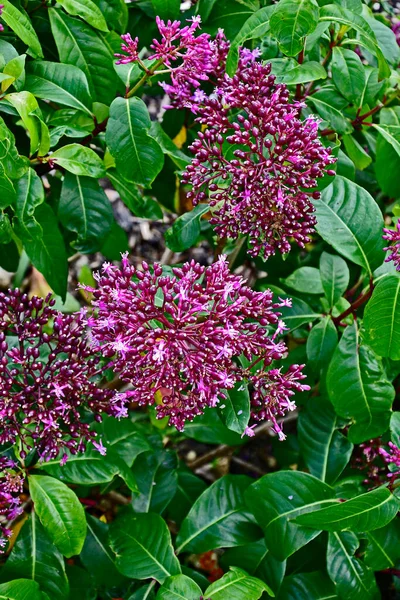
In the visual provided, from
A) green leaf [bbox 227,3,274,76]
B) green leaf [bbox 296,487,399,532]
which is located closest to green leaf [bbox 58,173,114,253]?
green leaf [bbox 227,3,274,76]

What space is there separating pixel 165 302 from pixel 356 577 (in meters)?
1.16

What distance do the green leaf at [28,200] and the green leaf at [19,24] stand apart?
0.33 metres

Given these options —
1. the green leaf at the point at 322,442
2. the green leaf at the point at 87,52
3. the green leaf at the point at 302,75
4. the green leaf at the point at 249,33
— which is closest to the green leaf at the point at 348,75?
the green leaf at the point at 302,75

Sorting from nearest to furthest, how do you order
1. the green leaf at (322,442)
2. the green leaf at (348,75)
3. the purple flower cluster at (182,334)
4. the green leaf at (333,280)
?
the purple flower cluster at (182,334) < the green leaf at (348,75) < the green leaf at (333,280) < the green leaf at (322,442)

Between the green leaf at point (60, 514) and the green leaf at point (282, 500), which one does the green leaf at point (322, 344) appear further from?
the green leaf at point (60, 514)

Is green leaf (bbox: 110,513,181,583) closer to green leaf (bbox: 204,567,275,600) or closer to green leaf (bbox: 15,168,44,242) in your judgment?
green leaf (bbox: 204,567,275,600)

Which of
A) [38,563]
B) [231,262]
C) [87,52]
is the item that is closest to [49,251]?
[87,52]

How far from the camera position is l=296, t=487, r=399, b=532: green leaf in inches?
67.6

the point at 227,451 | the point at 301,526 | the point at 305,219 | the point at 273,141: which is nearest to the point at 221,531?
the point at 301,526

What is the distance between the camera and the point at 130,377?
1.50m

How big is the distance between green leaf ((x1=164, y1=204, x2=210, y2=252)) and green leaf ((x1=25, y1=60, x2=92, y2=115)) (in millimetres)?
388

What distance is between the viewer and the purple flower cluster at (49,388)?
1632mm

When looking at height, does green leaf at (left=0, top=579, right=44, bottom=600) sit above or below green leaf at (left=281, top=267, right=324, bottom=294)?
below

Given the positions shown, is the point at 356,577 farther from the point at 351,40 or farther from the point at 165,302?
the point at 351,40
